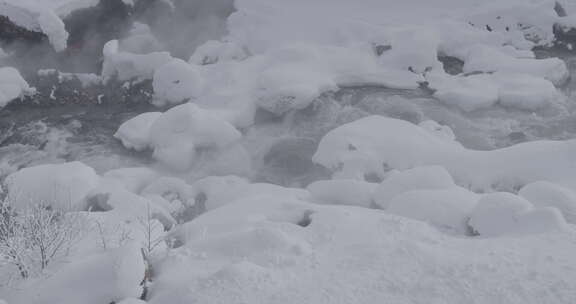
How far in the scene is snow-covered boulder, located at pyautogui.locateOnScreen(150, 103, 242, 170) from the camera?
1066 cm

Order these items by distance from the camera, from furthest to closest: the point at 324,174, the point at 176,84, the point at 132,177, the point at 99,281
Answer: the point at 176,84 < the point at 324,174 < the point at 132,177 < the point at 99,281

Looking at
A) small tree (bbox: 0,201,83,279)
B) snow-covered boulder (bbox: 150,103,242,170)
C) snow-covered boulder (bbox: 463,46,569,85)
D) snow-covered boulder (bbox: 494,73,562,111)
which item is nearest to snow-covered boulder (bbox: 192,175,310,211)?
snow-covered boulder (bbox: 150,103,242,170)

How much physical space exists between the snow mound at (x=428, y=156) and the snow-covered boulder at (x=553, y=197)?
1.26 meters

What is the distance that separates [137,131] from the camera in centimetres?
1135

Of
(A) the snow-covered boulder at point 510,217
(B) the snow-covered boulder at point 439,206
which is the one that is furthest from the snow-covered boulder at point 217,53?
(A) the snow-covered boulder at point 510,217

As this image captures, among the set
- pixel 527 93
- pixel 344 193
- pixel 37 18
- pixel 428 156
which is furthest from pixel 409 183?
pixel 37 18

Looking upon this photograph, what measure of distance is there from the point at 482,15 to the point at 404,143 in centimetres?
705

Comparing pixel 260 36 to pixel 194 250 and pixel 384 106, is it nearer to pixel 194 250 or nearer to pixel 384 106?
pixel 384 106

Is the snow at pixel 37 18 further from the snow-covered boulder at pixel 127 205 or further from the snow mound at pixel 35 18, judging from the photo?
the snow-covered boulder at pixel 127 205

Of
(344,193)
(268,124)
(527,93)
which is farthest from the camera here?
(527,93)

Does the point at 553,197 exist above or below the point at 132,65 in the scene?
below

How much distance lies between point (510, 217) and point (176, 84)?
8.23 meters

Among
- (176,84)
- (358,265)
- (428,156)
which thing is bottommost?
(428,156)

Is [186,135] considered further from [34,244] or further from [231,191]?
[34,244]
